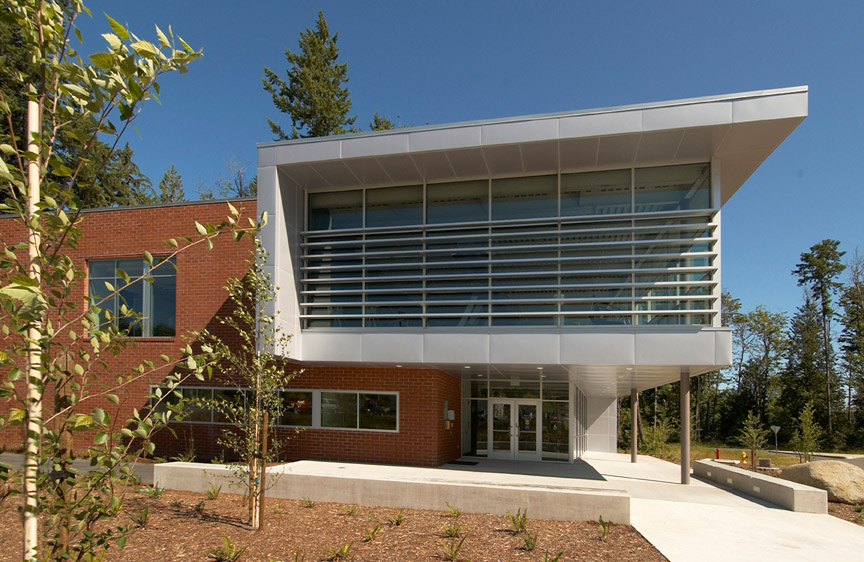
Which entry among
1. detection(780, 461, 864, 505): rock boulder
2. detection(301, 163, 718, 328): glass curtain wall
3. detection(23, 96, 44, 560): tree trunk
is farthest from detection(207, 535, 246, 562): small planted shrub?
detection(780, 461, 864, 505): rock boulder

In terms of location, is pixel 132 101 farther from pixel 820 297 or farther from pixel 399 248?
pixel 820 297

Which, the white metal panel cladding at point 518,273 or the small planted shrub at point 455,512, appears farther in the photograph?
the white metal panel cladding at point 518,273

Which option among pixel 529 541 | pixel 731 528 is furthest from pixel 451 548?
pixel 731 528

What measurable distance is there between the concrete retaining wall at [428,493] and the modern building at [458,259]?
6.88ft

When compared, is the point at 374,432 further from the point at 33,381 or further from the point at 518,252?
the point at 33,381

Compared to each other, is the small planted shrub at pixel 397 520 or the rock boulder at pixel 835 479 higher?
the small planted shrub at pixel 397 520

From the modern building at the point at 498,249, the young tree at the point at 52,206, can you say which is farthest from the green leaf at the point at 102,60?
the modern building at the point at 498,249

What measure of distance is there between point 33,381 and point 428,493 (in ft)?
31.8

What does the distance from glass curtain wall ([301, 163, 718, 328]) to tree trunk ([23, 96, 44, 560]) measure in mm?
12199

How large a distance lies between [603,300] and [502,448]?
315 inches

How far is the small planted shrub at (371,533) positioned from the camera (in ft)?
30.7

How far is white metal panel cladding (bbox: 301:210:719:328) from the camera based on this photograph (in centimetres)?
1395

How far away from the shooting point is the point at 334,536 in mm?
9648

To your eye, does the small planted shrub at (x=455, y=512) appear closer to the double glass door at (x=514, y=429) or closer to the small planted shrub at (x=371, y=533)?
the small planted shrub at (x=371, y=533)
